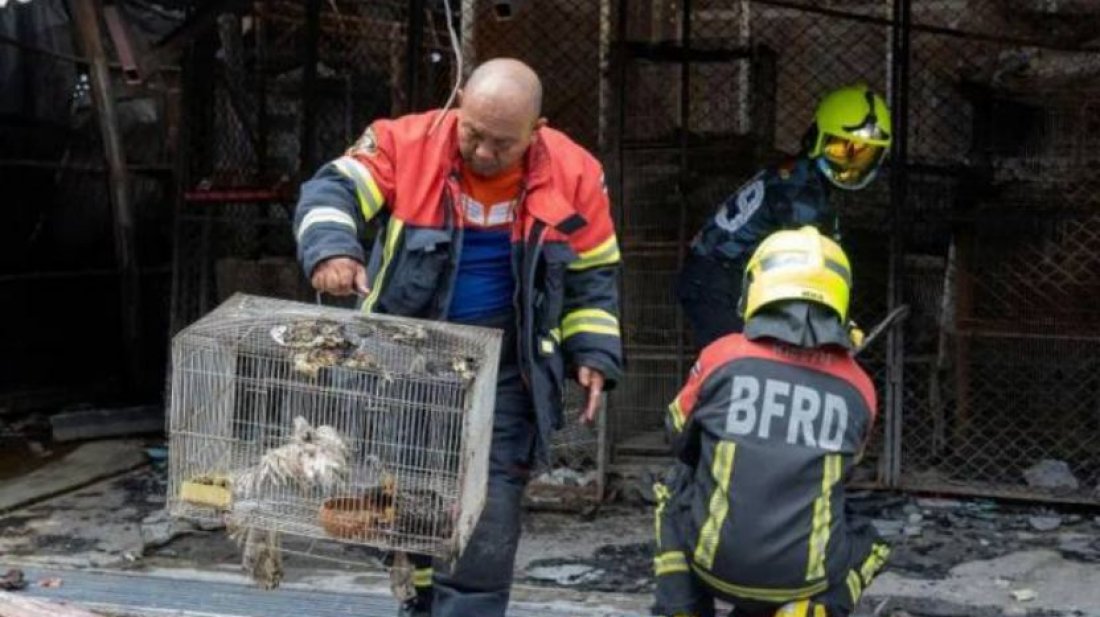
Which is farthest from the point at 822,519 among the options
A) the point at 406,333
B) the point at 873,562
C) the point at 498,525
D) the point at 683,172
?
the point at 683,172

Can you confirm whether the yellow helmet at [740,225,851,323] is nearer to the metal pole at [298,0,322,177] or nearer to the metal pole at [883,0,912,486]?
the metal pole at [883,0,912,486]

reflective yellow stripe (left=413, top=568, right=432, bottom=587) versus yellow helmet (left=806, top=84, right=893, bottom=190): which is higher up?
yellow helmet (left=806, top=84, right=893, bottom=190)

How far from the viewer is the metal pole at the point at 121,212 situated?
938 cm

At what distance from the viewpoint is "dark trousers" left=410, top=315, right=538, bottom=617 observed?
4512mm

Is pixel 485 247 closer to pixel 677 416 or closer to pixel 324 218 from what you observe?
pixel 324 218

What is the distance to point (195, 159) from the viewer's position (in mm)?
8664

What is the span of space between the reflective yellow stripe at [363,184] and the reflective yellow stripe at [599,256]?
0.63 meters

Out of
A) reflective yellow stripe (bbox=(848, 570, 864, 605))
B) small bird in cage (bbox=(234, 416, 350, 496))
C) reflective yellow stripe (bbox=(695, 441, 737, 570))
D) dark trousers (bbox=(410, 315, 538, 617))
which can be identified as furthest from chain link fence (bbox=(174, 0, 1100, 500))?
small bird in cage (bbox=(234, 416, 350, 496))

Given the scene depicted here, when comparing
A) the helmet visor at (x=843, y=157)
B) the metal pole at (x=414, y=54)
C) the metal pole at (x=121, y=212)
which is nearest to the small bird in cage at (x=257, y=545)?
the helmet visor at (x=843, y=157)

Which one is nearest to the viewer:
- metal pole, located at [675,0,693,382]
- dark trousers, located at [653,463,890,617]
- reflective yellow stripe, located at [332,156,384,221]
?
dark trousers, located at [653,463,890,617]

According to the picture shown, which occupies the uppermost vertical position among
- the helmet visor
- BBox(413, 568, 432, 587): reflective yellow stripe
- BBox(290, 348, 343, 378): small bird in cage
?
the helmet visor

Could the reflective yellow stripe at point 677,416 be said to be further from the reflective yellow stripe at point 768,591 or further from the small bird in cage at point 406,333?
the small bird in cage at point 406,333

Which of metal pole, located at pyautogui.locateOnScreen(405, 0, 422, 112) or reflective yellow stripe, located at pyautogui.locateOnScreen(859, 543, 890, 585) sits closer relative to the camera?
reflective yellow stripe, located at pyautogui.locateOnScreen(859, 543, 890, 585)

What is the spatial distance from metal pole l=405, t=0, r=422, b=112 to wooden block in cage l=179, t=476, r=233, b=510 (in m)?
4.11
